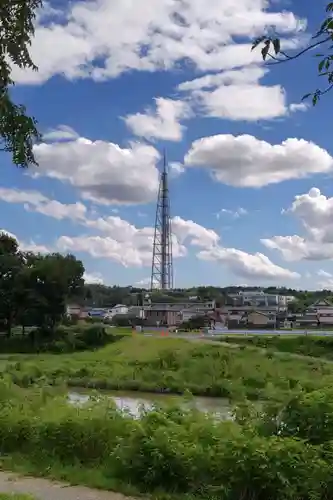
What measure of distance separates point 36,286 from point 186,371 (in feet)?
74.1

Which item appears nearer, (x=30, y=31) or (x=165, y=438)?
(x=30, y=31)

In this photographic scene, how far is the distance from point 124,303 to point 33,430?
4369 inches

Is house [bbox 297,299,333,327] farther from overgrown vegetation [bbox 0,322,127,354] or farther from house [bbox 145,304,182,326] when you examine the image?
Answer: overgrown vegetation [bbox 0,322,127,354]

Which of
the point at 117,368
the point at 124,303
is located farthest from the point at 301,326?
the point at 124,303

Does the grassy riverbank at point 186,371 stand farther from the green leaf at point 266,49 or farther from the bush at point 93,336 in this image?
the green leaf at point 266,49

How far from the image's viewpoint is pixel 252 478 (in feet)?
21.7

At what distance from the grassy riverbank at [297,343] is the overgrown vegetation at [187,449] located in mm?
34955

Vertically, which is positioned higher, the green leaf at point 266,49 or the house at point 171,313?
the green leaf at point 266,49

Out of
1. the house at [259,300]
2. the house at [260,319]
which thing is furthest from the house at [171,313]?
the house at [259,300]

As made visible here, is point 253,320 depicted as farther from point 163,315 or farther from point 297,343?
point 297,343

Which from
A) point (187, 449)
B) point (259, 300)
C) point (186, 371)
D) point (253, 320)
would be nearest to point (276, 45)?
point (187, 449)

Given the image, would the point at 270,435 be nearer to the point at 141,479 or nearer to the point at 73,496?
the point at 141,479

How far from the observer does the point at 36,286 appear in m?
52.1

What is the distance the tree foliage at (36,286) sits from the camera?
52.1m
